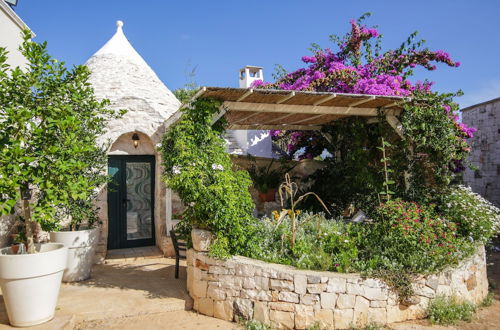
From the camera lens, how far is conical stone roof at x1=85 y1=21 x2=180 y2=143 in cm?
740

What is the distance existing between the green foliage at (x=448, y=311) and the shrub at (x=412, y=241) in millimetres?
457

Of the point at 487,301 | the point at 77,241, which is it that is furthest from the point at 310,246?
the point at 77,241

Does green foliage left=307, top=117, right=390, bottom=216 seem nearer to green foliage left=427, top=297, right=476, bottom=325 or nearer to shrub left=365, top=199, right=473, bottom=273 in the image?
shrub left=365, top=199, right=473, bottom=273

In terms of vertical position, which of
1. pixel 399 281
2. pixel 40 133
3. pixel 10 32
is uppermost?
pixel 10 32

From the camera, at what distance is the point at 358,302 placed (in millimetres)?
4180

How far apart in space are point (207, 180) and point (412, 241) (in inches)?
118

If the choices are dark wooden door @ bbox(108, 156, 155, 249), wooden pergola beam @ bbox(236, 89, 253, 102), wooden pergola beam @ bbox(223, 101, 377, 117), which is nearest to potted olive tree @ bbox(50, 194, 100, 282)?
dark wooden door @ bbox(108, 156, 155, 249)

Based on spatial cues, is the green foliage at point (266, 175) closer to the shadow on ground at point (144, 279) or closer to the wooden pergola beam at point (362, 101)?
the shadow on ground at point (144, 279)

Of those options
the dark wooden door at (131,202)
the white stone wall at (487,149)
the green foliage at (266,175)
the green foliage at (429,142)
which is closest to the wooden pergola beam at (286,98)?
the green foliage at (429,142)

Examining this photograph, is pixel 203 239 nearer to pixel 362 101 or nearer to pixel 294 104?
pixel 294 104

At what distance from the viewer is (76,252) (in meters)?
5.67

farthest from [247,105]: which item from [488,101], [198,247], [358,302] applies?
[488,101]

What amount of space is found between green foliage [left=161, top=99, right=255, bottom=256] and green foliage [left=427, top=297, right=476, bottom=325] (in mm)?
2585

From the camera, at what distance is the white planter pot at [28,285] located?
146 inches
